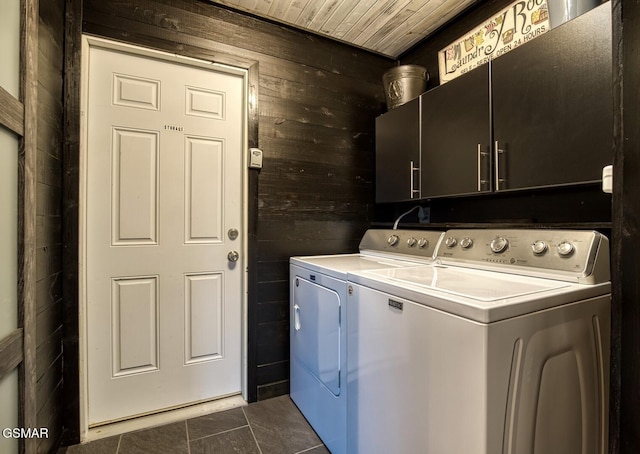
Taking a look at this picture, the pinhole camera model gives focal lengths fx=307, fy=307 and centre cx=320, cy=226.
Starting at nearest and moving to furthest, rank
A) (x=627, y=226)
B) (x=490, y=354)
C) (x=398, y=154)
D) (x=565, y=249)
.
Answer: (x=627, y=226) < (x=490, y=354) < (x=565, y=249) < (x=398, y=154)

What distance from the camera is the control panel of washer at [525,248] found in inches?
41.3

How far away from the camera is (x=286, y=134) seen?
200 cm

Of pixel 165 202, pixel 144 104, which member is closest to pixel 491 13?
pixel 144 104

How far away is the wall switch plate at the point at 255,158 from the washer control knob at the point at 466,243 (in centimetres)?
122

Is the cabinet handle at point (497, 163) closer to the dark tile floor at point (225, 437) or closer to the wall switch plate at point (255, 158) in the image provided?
the wall switch plate at point (255, 158)

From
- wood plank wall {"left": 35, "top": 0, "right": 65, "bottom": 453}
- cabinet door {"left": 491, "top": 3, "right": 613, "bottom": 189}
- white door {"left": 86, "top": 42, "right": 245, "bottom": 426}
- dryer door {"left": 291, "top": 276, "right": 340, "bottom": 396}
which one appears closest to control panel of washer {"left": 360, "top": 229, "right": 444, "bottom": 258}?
cabinet door {"left": 491, "top": 3, "right": 613, "bottom": 189}

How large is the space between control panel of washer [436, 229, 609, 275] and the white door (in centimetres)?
125

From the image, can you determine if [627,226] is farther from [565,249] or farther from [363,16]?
[363,16]

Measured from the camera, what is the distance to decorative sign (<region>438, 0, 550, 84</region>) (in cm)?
148

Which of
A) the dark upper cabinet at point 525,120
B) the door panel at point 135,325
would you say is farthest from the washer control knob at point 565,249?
the door panel at point 135,325

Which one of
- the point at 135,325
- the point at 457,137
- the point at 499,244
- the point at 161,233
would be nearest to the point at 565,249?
the point at 499,244

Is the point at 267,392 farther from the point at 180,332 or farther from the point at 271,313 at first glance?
the point at 180,332

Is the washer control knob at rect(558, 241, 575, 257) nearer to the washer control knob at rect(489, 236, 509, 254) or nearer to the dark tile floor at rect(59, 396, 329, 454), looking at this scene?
the washer control knob at rect(489, 236, 509, 254)

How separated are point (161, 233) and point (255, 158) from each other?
69 centimetres
